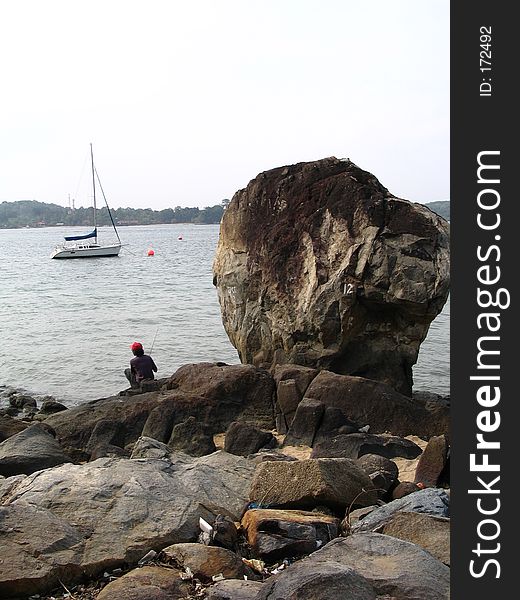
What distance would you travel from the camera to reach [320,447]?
32.8 feet

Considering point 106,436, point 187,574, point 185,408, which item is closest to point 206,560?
point 187,574

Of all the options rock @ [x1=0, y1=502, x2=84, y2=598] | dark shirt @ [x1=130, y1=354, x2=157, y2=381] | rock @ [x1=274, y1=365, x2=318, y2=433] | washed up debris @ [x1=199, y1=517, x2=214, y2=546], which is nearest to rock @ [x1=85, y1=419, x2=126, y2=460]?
rock @ [x1=274, y1=365, x2=318, y2=433]

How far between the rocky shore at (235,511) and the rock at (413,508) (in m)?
0.02

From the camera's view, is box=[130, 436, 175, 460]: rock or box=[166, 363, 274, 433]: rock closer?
box=[130, 436, 175, 460]: rock

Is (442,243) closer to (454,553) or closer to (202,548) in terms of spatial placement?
(202,548)

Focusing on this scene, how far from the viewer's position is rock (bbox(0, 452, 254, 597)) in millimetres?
5301

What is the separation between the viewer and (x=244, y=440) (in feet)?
34.0

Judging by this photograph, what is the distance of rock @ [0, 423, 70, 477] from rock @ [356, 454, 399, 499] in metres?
3.86

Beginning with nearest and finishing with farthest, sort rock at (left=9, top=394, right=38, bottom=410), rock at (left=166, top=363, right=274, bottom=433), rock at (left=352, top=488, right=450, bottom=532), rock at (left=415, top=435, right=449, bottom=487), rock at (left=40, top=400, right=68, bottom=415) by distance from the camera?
rock at (left=352, top=488, right=450, bottom=532)
rock at (left=415, top=435, right=449, bottom=487)
rock at (left=166, top=363, right=274, bottom=433)
rock at (left=40, top=400, right=68, bottom=415)
rock at (left=9, top=394, right=38, bottom=410)

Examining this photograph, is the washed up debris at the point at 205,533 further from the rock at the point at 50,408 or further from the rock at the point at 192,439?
the rock at the point at 50,408

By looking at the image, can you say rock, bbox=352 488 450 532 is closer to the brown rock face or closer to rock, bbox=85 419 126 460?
rock, bbox=85 419 126 460

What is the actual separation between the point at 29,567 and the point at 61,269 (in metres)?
53.0

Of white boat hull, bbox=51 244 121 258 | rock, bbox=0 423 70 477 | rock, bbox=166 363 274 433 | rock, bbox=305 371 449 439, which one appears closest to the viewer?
rock, bbox=0 423 70 477

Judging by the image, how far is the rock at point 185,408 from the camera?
11.4 metres
